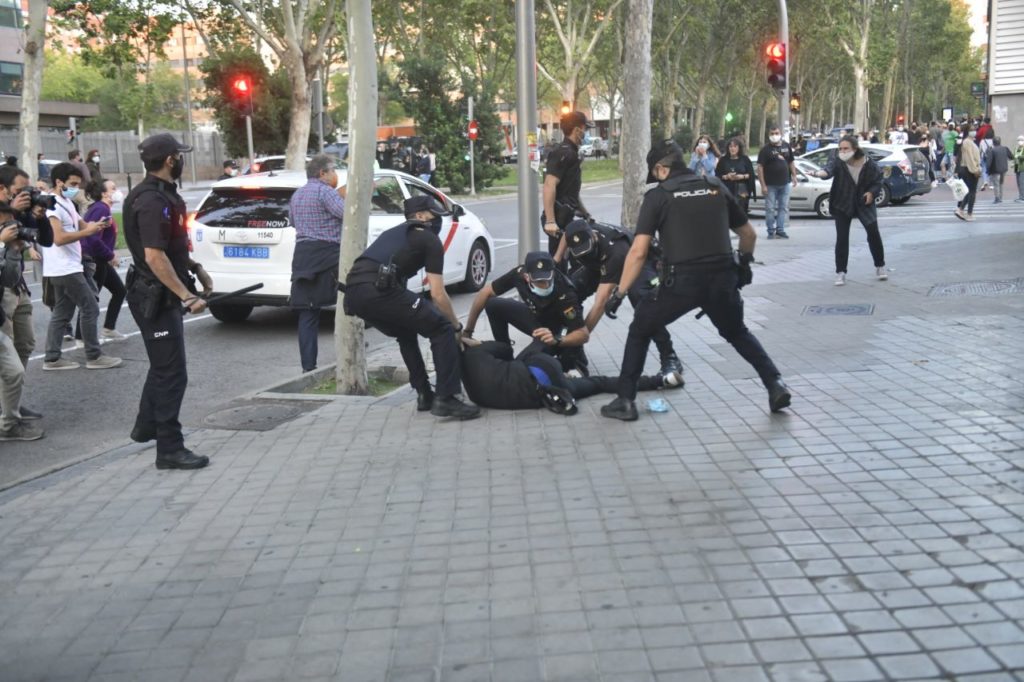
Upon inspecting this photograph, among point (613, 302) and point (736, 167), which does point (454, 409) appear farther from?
point (736, 167)

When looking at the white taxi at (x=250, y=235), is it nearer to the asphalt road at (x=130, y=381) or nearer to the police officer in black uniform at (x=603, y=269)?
the asphalt road at (x=130, y=381)

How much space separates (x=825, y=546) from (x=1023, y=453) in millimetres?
1788

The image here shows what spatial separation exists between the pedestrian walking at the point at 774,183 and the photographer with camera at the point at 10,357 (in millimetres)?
13646

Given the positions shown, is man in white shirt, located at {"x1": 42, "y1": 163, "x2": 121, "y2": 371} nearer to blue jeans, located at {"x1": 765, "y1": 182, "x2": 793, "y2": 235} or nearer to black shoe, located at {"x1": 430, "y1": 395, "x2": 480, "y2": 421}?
black shoe, located at {"x1": 430, "y1": 395, "x2": 480, "y2": 421}

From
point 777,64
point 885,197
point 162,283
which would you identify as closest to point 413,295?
point 162,283

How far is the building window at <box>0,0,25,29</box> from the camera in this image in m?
52.9

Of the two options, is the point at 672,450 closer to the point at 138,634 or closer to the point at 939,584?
the point at 939,584

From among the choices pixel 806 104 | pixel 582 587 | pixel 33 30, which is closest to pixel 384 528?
pixel 582 587

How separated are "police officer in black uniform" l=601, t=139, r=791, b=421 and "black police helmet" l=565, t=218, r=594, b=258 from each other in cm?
74

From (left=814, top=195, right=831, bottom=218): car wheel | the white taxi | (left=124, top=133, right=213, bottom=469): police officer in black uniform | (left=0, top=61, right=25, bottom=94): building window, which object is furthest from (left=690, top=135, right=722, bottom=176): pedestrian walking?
(left=0, top=61, right=25, bottom=94): building window

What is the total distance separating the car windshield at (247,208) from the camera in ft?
37.5

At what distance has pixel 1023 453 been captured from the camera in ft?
19.3

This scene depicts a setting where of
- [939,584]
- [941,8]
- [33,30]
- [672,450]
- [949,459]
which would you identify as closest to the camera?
[939,584]

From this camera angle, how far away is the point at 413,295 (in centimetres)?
725
